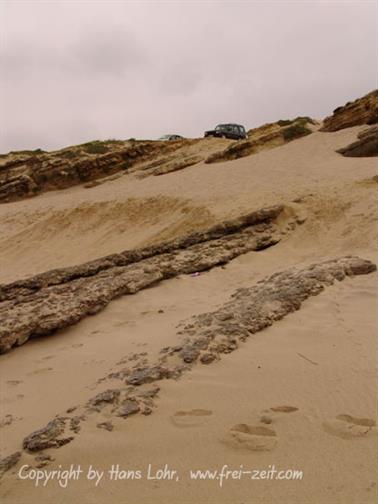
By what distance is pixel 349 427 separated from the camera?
2486mm

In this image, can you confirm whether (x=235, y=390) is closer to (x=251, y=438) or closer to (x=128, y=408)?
(x=251, y=438)

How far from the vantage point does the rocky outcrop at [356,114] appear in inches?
711

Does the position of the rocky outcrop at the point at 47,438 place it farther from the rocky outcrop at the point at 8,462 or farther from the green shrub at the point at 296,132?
the green shrub at the point at 296,132

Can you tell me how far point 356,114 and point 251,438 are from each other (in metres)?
18.9

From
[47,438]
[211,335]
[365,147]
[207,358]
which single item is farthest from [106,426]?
[365,147]

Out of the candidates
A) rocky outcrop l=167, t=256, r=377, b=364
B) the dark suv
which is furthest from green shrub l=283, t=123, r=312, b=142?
rocky outcrop l=167, t=256, r=377, b=364

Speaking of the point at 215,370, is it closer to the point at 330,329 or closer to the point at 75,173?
the point at 330,329

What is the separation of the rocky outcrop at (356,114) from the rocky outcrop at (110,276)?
11775 millimetres

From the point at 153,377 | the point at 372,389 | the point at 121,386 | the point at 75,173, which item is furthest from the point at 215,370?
the point at 75,173

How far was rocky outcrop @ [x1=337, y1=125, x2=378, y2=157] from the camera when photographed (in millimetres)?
13036

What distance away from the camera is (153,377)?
325cm

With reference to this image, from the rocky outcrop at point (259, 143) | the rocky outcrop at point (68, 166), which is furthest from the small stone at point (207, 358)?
the rocky outcrop at point (68, 166)

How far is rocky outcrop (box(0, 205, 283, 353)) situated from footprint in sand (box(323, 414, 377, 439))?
345 centimetres

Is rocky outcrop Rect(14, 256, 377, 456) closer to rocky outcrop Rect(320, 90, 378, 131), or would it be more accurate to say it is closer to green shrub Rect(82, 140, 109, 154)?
rocky outcrop Rect(320, 90, 378, 131)
